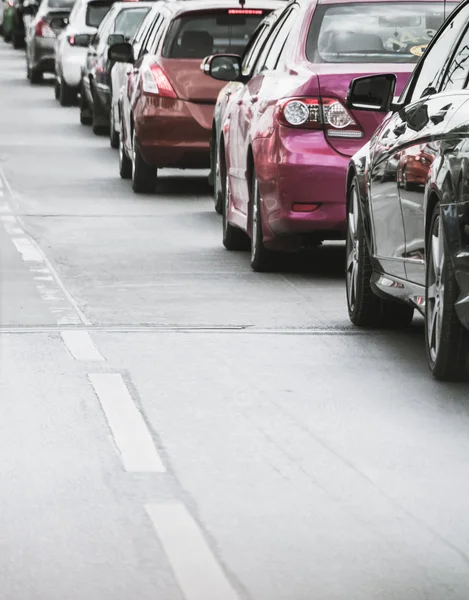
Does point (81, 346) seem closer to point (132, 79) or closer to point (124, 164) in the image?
point (132, 79)

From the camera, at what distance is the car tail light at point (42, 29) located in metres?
38.2

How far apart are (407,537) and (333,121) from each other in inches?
248

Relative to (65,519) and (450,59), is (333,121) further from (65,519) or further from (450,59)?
(65,519)

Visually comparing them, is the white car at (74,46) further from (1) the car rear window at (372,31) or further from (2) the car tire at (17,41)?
(2) the car tire at (17,41)

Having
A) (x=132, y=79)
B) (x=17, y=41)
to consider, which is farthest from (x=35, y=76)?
(x=132, y=79)

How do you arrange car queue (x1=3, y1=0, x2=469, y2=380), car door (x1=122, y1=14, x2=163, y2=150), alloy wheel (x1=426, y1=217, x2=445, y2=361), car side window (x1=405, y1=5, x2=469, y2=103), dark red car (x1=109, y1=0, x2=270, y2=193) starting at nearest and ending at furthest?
alloy wheel (x1=426, y1=217, x2=445, y2=361), car queue (x1=3, y1=0, x2=469, y2=380), car side window (x1=405, y1=5, x2=469, y2=103), dark red car (x1=109, y1=0, x2=270, y2=193), car door (x1=122, y1=14, x2=163, y2=150)

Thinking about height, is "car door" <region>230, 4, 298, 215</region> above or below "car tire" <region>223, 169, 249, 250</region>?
above

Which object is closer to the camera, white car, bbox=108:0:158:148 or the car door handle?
the car door handle

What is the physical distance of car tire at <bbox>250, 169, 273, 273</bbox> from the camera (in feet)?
39.3

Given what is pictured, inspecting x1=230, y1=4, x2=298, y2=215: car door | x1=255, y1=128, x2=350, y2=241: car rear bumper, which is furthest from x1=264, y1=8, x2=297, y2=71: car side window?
x1=255, y1=128, x2=350, y2=241: car rear bumper

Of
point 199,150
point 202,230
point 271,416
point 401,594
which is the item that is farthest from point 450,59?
point 199,150

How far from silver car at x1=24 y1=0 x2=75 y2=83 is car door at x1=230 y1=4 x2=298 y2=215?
974 inches

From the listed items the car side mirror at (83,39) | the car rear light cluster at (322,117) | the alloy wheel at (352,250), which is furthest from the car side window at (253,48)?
the car side mirror at (83,39)

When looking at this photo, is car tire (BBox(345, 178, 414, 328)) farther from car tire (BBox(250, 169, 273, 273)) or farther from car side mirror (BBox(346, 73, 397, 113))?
car tire (BBox(250, 169, 273, 273))
